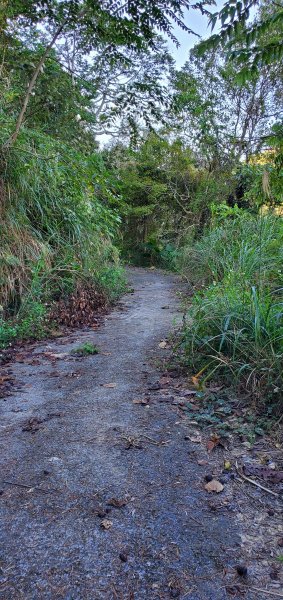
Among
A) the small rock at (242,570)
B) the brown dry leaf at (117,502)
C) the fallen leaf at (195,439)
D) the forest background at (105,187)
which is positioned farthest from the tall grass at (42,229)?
the small rock at (242,570)

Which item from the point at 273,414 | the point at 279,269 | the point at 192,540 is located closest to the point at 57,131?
the point at 279,269

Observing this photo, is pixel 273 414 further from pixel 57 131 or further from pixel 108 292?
pixel 57 131

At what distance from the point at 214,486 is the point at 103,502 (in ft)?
1.59

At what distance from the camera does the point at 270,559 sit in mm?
1250

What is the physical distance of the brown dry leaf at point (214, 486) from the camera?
160 centimetres

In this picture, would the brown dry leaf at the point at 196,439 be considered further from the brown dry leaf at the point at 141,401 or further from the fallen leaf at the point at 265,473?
the brown dry leaf at the point at 141,401

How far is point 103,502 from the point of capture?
4.93 ft

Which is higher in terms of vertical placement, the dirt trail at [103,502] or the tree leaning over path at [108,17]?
the tree leaning over path at [108,17]

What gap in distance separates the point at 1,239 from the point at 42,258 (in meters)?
0.50

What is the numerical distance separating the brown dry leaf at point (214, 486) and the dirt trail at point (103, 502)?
3cm

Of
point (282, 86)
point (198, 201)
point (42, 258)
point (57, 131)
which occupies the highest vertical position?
point (282, 86)

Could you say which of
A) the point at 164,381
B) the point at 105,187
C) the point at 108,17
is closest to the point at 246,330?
the point at 164,381

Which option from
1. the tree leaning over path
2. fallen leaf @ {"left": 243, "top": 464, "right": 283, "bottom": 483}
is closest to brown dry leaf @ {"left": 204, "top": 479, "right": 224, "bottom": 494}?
fallen leaf @ {"left": 243, "top": 464, "right": 283, "bottom": 483}

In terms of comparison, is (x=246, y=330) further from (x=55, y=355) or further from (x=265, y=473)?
(x=55, y=355)
